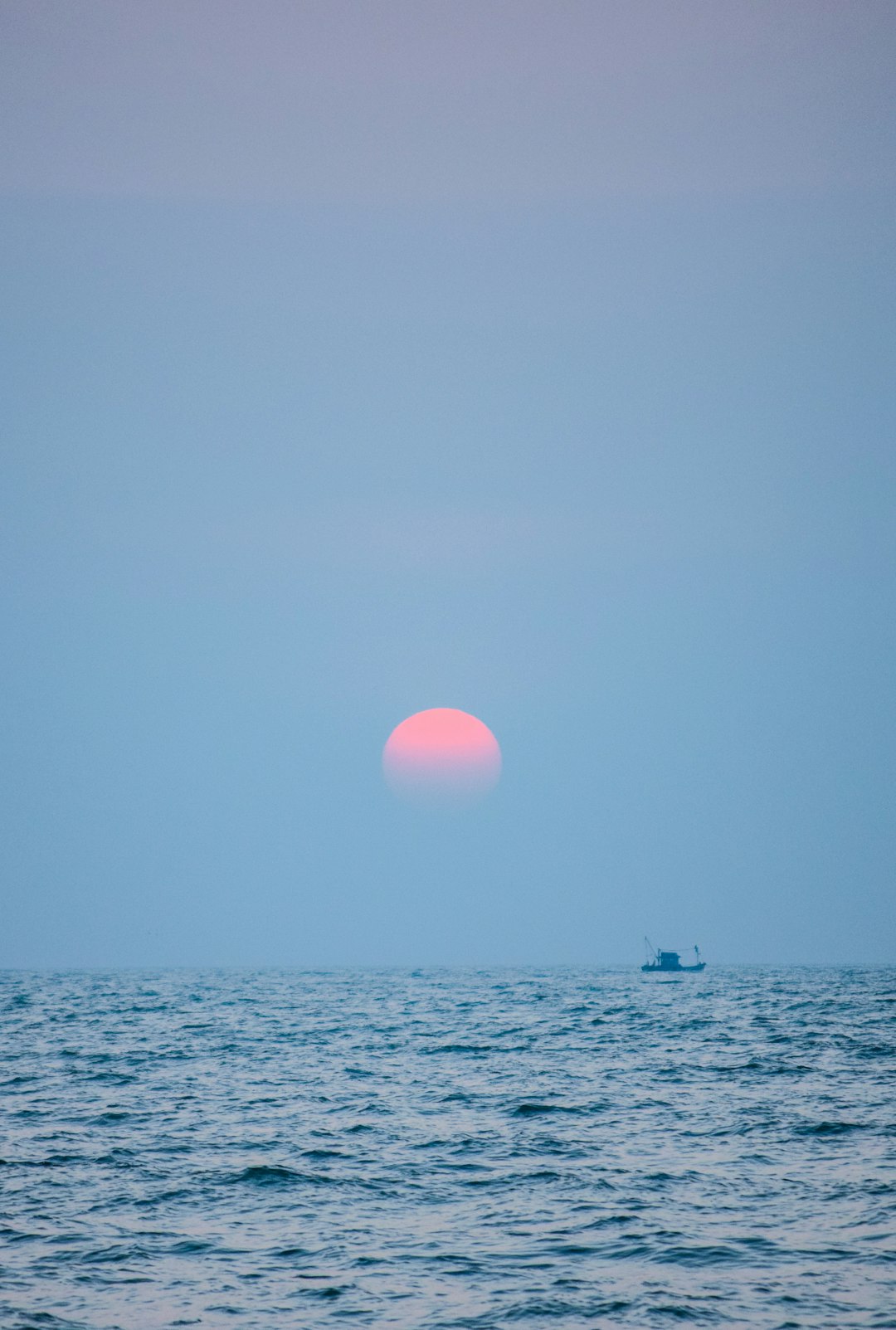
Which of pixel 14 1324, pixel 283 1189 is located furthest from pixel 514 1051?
pixel 14 1324

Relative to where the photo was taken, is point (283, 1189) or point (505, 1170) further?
point (505, 1170)

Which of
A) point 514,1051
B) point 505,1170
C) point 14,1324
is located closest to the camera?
point 14,1324

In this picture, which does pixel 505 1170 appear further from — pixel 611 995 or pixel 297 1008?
pixel 611 995

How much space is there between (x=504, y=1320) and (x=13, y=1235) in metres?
8.58

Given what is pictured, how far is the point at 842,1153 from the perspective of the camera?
81.9 ft

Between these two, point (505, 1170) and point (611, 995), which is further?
point (611, 995)

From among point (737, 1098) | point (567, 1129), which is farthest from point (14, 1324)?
point (737, 1098)

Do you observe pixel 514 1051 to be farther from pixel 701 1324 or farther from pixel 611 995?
pixel 611 995

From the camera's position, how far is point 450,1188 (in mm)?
22000

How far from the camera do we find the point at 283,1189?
72.0 ft

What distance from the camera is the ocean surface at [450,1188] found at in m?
15.8

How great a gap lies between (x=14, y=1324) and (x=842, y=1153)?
17305mm

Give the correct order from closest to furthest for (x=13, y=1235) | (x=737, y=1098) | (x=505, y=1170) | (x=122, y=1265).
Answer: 1. (x=122, y=1265)
2. (x=13, y=1235)
3. (x=505, y=1170)
4. (x=737, y=1098)

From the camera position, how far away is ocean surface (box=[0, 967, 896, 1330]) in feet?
52.0
